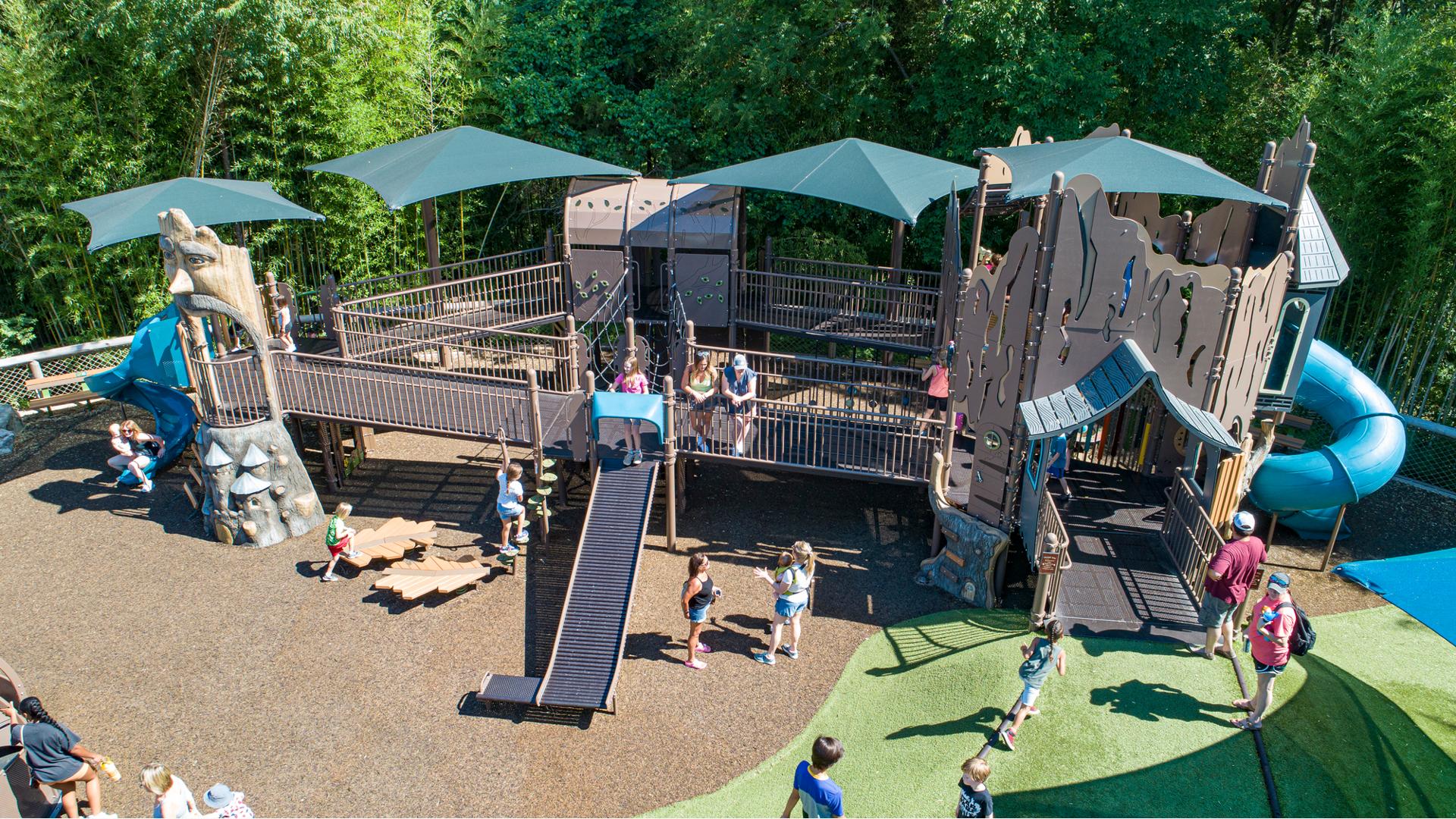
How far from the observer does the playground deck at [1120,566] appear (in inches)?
364

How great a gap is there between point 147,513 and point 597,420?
6763mm

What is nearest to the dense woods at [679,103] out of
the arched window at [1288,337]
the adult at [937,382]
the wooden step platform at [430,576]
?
the arched window at [1288,337]

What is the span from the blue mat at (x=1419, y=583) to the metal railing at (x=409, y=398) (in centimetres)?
943

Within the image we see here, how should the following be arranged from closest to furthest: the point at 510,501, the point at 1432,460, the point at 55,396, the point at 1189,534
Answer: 1. the point at 1189,534
2. the point at 510,501
3. the point at 1432,460
4. the point at 55,396

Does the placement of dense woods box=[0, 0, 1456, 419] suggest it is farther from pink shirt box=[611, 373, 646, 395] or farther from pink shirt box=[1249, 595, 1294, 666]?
pink shirt box=[1249, 595, 1294, 666]

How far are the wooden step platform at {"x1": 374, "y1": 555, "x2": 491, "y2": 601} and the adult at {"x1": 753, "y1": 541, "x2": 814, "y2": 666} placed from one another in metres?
3.74

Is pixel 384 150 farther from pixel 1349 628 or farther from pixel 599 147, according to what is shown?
pixel 1349 628

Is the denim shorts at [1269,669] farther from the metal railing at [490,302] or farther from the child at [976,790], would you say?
the metal railing at [490,302]

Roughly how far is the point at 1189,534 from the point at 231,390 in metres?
12.8

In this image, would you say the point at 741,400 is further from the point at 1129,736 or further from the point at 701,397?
the point at 1129,736

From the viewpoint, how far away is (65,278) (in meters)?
16.6

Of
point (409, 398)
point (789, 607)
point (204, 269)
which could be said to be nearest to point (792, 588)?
point (789, 607)

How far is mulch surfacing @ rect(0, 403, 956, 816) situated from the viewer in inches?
319

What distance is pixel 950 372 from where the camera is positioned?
37.3 ft
